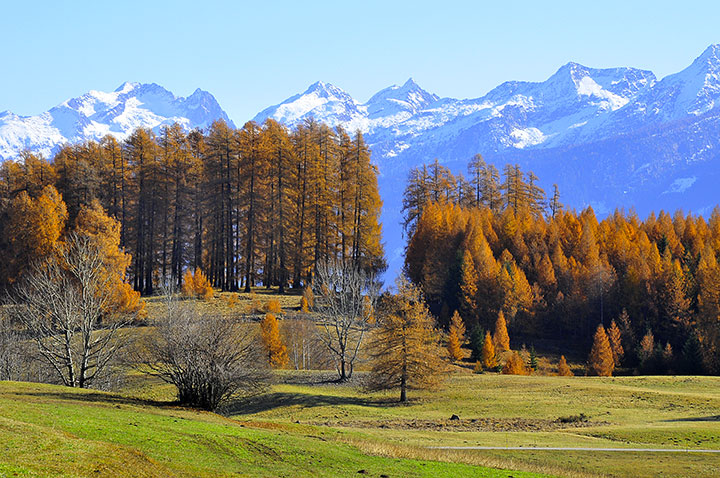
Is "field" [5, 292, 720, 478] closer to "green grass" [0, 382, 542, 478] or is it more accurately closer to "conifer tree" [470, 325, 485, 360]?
"green grass" [0, 382, 542, 478]

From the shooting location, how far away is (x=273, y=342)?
6481 centimetres

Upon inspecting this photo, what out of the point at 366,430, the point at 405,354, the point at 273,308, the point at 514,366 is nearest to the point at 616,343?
the point at 514,366

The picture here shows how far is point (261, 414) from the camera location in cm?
4431

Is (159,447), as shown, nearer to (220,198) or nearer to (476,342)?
(476,342)

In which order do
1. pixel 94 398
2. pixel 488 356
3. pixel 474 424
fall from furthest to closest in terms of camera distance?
pixel 488 356 → pixel 474 424 → pixel 94 398

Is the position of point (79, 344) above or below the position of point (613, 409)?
above

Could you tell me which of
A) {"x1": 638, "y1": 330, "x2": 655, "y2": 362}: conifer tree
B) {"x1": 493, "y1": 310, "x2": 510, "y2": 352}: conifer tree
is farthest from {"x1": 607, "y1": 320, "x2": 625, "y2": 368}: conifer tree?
{"x1": 493, "y1": 310, "x2": 510, "y2": 352}: conifer tree

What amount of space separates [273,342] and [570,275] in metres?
47.1

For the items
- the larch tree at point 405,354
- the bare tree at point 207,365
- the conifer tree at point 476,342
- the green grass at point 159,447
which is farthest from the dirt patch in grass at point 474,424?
the conifer tree at point 476,342

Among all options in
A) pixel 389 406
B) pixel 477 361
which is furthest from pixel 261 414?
pixel 477 361

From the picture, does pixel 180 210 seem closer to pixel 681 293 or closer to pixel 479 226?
pixel 479 226

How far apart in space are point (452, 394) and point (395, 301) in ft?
27.3

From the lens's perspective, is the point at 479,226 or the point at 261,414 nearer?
the point at 261,414

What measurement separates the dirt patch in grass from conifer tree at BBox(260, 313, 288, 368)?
24.5 m
